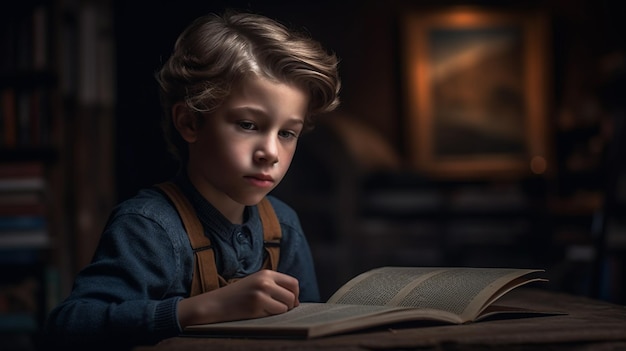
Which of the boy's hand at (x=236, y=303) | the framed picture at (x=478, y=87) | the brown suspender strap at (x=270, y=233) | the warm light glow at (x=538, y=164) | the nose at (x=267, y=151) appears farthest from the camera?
the framed picture at (x=478, y=87)

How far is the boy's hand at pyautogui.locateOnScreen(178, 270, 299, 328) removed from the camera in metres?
0.87

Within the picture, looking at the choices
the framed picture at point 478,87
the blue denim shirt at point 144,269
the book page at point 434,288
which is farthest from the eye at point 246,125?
the framed picture at point 478,87

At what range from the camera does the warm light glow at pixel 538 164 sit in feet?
19.2

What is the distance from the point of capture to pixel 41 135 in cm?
298

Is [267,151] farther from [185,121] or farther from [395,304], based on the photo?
[395,304]

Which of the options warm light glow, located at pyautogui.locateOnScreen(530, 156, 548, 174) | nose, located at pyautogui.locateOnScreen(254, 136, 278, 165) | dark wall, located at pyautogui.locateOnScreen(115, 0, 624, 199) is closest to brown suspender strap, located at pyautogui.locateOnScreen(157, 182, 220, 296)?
nose, located at pyautogui.locateOnScreen(254, 136, 278, 165)

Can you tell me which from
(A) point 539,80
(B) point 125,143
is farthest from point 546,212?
(B) point 125,143

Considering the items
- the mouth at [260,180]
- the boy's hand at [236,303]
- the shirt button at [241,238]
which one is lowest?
the boy's hand at [236,303]

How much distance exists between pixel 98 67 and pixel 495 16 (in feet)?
11.7

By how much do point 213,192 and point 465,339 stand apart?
0.39 m

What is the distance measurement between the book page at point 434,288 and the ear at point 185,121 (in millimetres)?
263

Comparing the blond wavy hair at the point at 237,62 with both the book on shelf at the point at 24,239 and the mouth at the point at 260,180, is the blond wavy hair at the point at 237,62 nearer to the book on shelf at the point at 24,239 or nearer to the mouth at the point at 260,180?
the mouth at the point at 260,180

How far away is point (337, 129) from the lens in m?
4.25

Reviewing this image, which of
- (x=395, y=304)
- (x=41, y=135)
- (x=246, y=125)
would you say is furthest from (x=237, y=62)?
(x=41, y=135)
